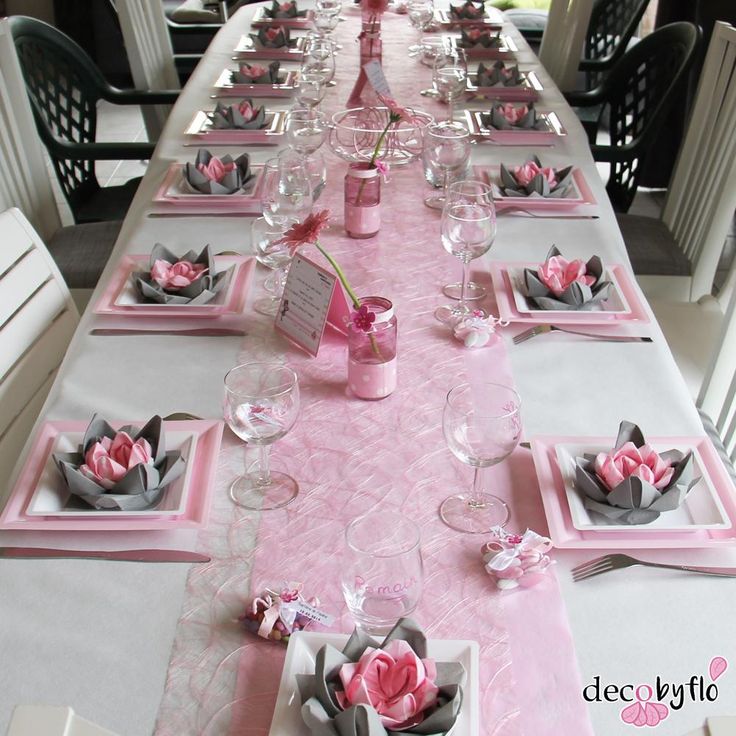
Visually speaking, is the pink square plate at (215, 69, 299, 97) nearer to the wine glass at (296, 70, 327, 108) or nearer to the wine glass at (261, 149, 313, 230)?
the wine glass at (296, 70, 327, 108)

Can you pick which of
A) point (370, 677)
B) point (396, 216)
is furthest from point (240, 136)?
point (370, 677)

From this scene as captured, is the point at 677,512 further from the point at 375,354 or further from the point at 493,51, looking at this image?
the point at 493,51

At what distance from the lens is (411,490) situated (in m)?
1.15

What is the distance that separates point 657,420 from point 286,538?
0.58m

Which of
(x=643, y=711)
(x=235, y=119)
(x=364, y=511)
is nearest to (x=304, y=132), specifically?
(x=235, y=119)

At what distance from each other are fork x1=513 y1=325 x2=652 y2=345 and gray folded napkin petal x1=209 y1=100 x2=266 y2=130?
115cm

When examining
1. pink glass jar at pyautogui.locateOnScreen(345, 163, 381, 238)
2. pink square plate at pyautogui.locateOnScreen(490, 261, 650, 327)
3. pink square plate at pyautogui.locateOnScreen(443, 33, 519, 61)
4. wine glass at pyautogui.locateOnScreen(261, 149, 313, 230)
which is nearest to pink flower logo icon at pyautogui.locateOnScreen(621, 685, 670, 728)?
pink square plate at pyautogui.locateOnScreen(490, 261, 650, 327)

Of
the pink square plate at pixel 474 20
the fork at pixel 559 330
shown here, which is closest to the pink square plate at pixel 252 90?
the pink square plate at pixel 474 20

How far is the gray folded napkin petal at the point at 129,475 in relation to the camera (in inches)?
42.1

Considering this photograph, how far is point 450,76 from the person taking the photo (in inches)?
95.0

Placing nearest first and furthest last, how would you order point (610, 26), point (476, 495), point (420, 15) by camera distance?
point (476, 495), point (420, 15), point (610, 26)

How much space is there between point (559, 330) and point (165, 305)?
68cm

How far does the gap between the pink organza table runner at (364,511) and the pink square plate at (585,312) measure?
43 mm

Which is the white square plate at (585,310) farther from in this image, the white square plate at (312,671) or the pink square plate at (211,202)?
the white square plate at (312,671)
